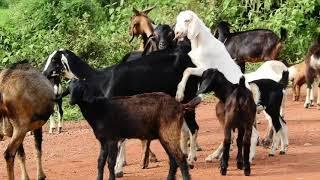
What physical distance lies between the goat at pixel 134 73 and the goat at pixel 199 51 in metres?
0.21

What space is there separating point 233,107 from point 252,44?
336 inches

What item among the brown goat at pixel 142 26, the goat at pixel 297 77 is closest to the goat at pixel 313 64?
the goat at pixel 297 77

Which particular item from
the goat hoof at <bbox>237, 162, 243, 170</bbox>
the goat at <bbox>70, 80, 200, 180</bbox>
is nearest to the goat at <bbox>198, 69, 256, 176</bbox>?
the goat hoof at <bbox>237, 162, 243, 170</bbox>

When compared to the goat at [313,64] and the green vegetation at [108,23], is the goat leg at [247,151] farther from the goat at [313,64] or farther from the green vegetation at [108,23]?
the green vegetation at [108,23]

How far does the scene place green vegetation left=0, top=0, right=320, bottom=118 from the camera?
22141 millimetres

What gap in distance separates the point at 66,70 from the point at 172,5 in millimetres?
16813

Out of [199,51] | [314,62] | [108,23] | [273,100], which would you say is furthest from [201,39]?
[108,23]

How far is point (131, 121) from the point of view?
8.45 metres

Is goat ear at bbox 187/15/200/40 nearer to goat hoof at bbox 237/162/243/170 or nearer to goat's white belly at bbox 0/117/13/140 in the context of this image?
goat hoof at bbox 237/162/243/170

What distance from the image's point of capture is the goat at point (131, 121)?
835 centimetres

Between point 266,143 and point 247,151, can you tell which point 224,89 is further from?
point 266,143

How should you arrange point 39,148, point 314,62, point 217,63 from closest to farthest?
point 39,148
point 217,63
point 314,62

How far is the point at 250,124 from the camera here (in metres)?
9.22

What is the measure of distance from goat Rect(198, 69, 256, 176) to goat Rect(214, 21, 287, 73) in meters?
7.91
